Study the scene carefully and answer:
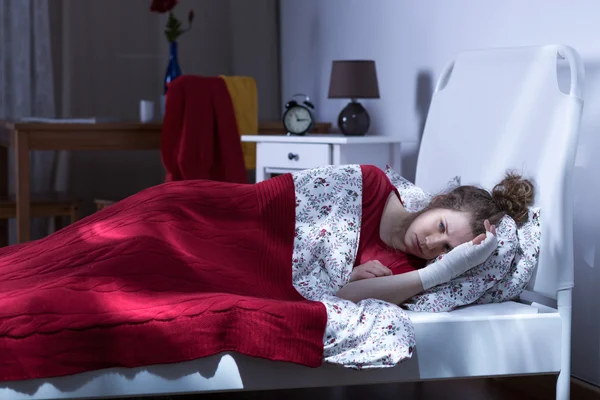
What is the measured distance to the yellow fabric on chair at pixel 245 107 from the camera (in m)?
3.46

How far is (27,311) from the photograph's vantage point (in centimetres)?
148

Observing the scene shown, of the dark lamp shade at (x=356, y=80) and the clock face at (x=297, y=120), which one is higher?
the dark lamp shade at (x=356, y=80)

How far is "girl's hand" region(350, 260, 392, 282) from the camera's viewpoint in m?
1.84

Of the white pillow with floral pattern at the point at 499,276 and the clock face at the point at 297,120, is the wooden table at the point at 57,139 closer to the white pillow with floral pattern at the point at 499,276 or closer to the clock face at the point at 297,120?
the clock face at the point at 297,120

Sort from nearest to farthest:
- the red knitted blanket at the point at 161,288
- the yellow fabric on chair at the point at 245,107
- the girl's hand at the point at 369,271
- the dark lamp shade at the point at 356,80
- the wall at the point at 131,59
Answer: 1. the red knitted blanket at the point at 161,288
2. the girl's hand at the point at 369,271
3. the dark lamp shade at the point at 356,80
4. the yellow fabric on chair at the point at 245,107
5. the wall at the point at 131,59

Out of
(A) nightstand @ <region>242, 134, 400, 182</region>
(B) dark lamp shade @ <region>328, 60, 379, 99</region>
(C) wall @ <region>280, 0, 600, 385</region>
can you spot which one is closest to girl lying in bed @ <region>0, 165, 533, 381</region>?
(C) wall @ <region>280, 0, 600, 385</region>

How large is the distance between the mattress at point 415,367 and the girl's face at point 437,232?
15cm

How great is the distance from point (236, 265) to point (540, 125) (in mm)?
766

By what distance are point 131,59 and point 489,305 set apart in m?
3.08

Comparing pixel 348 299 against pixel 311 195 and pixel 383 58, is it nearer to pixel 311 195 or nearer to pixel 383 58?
pixel 311 195

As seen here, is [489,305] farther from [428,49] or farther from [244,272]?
[428,49]

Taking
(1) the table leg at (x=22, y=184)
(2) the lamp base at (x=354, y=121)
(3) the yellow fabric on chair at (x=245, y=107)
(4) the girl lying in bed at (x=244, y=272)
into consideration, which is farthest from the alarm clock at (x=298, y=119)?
(4) the girl lying in bed at (x=244, y=272)

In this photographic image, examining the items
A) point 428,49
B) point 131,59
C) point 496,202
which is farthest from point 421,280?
point 131,59

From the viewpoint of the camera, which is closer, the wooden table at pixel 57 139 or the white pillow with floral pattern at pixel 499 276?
the white pillow with floral pattern at pixel 499 276
